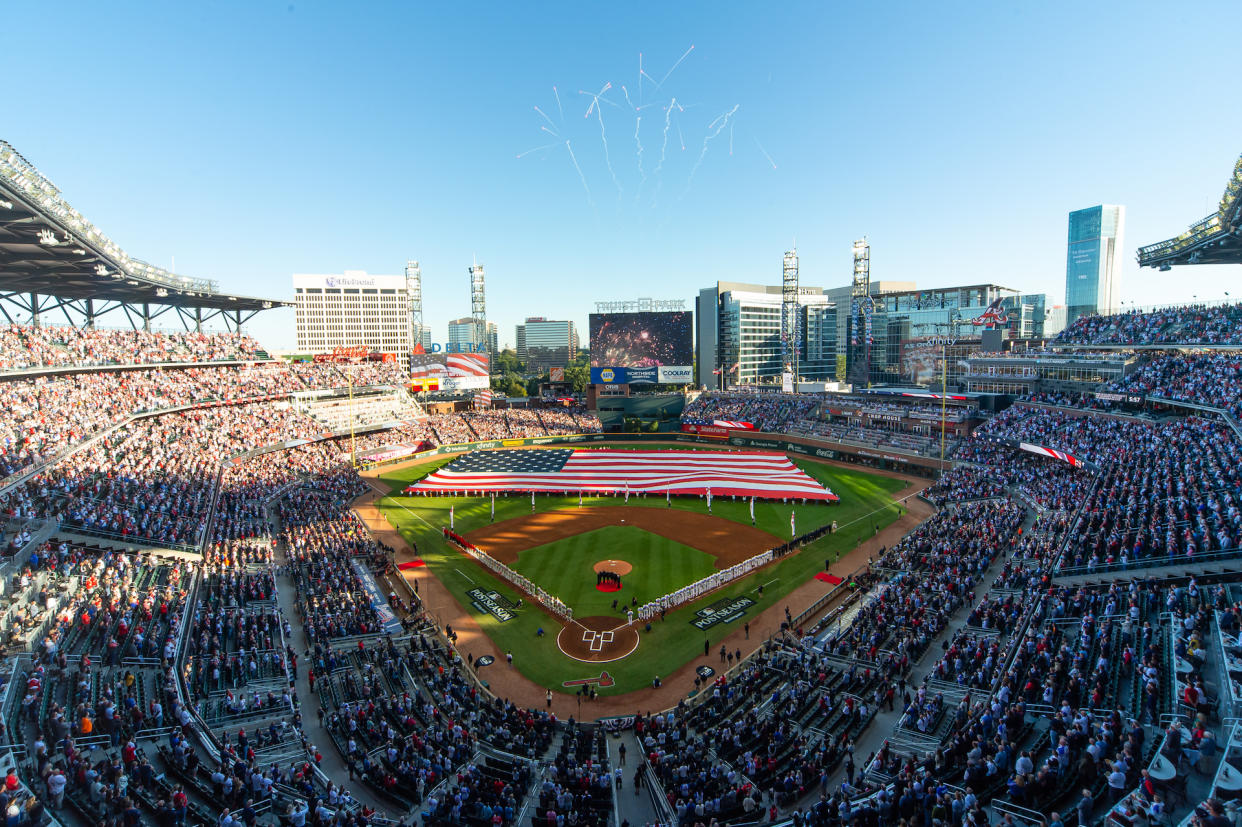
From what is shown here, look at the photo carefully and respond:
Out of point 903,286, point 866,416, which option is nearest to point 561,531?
point 866,416

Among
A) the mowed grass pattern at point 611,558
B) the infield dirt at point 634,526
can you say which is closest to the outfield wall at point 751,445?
the infield dirt at point 634,526

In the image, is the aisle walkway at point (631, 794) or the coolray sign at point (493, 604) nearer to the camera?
the aisle walkway at point (631, 794)

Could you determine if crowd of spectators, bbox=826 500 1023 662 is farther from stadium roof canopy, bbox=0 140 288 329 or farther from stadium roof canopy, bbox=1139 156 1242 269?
stadium roof canopy, bbox=0 140 288 329

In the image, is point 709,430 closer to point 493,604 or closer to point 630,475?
point 630,475

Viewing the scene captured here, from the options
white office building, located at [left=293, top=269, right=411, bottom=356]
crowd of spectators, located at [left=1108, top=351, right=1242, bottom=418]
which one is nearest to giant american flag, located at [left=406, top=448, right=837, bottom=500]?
crowd of spectators, located at [left=1108, top=351, right=1242, bottom=418]

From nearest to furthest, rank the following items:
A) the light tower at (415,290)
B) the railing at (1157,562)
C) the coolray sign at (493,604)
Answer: the railing at (1157,562) → the coolray sign at (493,604) → the light tower at (415,290)

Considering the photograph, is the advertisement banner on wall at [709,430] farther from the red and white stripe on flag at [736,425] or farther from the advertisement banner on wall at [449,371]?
the advertisement banner on wall at [449,371]

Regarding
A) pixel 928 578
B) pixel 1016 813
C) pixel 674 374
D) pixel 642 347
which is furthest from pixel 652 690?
pixel 642 347
